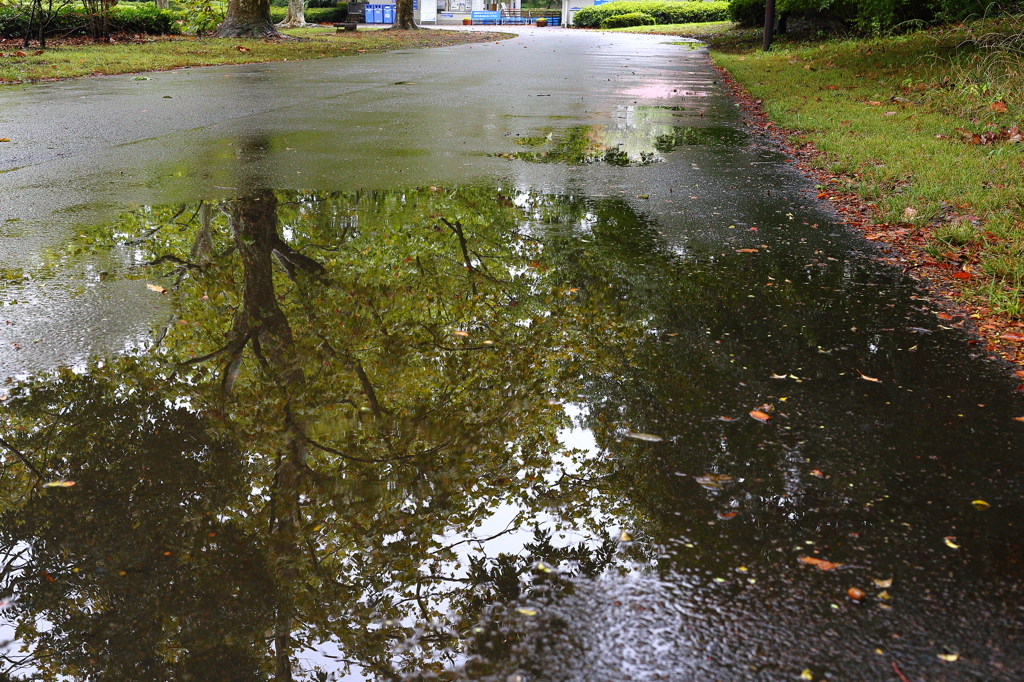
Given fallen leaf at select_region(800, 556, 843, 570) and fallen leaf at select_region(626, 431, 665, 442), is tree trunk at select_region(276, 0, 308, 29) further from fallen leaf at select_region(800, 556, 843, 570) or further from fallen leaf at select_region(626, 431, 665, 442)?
fallen leaf at select_region(800, 556, 843, 570)

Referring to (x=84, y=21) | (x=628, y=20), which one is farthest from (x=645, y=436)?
(x=628, y=20)

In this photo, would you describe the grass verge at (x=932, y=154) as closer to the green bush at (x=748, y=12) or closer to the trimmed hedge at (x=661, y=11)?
the green bush at (x=748, y=12)

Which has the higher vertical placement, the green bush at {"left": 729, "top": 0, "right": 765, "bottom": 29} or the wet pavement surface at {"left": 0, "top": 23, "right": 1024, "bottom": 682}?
the green bush at {"left": 729, "top": 0, "right": 765, "bottom": 29}

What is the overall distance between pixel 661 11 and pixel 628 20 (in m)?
2.48

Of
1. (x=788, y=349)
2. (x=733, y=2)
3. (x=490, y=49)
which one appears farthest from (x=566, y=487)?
(x=733, y=2)

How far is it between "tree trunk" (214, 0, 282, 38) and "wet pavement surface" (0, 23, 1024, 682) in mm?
21289

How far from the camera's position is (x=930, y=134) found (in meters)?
9.41

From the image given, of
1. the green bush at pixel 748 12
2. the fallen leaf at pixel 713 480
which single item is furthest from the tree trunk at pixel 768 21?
the fallen leaf at pixel 713 480

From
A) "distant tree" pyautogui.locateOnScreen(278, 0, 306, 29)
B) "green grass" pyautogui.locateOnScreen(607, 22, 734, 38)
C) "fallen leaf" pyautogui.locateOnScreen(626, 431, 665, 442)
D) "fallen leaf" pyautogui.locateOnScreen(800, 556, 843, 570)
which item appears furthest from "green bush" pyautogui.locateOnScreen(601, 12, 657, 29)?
"fallen leaf" pyautogui.locateOnScreen(800, 556, 843, 570)

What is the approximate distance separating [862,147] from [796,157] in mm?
697

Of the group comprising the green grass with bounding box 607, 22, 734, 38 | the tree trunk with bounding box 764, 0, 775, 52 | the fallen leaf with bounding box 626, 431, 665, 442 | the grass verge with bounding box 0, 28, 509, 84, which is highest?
the green grass with bounding box 607, 22, 734, 38

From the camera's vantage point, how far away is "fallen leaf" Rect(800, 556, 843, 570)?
2.52 meters

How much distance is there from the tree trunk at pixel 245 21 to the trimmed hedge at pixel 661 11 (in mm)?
32677

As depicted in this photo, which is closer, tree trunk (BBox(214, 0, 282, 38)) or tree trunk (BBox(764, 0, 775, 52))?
tree trunk (BBox(764, 0, 775, 52))
